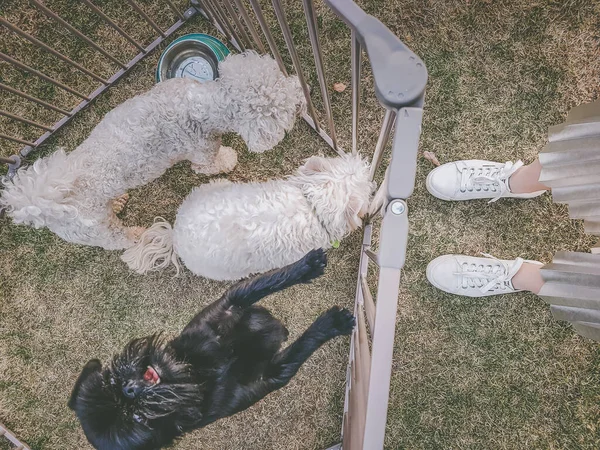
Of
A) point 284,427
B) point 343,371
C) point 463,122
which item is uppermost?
point 463,122

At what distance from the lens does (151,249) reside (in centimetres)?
209

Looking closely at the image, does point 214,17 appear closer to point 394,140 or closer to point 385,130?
point 385,130

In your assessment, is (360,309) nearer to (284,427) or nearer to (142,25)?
(284,427)

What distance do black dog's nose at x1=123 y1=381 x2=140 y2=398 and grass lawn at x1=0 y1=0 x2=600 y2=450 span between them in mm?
989

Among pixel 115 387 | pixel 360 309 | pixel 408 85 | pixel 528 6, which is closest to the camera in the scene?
pixel 408 85

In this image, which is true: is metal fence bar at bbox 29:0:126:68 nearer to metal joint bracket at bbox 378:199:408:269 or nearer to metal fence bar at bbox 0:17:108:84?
metal fence bar at bbox 0:17:108:84

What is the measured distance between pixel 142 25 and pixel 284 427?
218 cm

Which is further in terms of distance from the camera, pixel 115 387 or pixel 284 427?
pixel 284 427

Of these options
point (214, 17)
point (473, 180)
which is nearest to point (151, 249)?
point (214, 17)

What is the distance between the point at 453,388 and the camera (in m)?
2.24

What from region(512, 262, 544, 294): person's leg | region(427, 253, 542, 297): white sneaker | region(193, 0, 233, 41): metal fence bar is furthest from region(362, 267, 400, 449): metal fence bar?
region(193, 0, 233, 41): metal fence bar

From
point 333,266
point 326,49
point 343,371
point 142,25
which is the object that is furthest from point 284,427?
point 142,25

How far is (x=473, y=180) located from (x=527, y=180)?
0.75 ft

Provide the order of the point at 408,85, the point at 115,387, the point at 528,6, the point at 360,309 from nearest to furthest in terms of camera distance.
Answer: the point at 408,85, the point at 115,387, the point at 360,309, the point at 528,6
